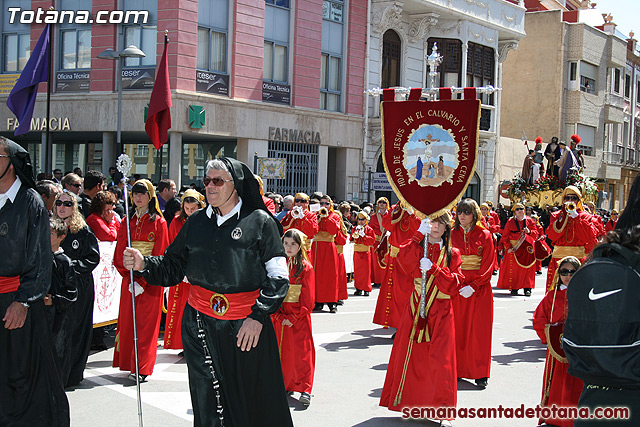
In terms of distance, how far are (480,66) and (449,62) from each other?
1926 mm

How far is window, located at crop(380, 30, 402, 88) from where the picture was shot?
88.1 feet

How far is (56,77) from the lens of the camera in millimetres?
21469

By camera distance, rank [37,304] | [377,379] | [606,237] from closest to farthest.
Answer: [606,237], [37,304], [377,379]

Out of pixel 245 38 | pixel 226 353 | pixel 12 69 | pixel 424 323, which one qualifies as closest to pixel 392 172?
pixel 424 323

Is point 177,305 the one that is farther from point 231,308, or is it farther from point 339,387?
point 231,308

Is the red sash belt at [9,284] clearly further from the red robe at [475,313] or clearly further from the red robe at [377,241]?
the red robe at [377,241]

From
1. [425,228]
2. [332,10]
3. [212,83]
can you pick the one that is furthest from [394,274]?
[332,10]

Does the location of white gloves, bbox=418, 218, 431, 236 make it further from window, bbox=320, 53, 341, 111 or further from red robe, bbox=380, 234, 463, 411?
window, bbox=320, 53, 341, 111

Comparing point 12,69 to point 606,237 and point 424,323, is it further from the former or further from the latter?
point 606,237

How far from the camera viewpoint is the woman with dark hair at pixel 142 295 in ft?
24.9

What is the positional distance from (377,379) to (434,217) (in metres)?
2.19

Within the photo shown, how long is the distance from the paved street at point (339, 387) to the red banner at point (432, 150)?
6.34ft

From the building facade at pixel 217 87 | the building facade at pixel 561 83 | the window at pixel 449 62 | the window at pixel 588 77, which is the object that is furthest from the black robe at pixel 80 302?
the window at pixel 588 77

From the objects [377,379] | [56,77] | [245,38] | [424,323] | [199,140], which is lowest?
[377,379]
